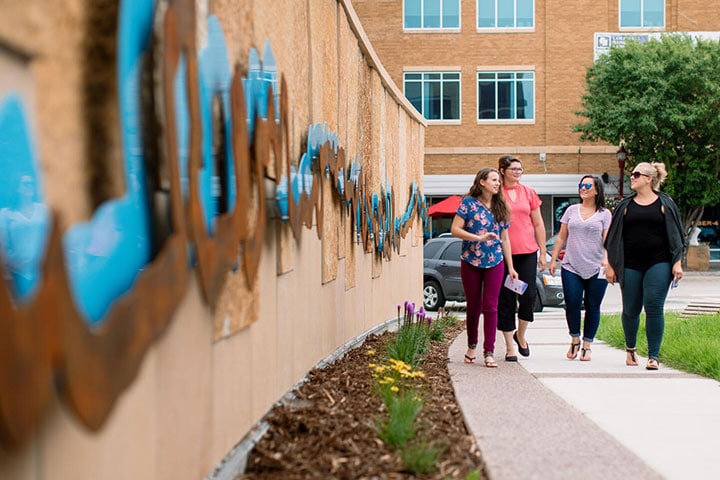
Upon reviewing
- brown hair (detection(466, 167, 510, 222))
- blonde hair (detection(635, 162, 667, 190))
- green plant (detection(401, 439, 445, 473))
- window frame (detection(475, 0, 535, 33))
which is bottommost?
green plant (detection(401, 439, 445, 473))

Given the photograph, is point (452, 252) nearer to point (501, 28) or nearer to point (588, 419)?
point (588, 419)

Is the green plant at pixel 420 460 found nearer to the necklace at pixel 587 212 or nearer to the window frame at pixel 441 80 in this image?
the necklace at pixel 587 212

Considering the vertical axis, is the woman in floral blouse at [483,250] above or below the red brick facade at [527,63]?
below

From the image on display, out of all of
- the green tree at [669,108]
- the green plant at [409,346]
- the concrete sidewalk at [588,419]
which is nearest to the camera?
the concrete sidewalk at [588,419]

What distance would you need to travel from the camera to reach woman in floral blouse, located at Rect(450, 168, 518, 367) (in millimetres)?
9039

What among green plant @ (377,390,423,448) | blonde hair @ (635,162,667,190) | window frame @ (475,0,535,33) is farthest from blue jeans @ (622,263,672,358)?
window frame @ (475,0,535,33)

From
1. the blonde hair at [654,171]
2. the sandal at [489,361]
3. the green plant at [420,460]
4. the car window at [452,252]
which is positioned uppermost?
the blonde hair at [654,171]

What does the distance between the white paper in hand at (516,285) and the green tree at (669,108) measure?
27.5 m

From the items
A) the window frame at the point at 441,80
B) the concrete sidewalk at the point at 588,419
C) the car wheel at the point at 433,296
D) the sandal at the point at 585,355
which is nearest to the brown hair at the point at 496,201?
the concrete sidewalk at the point at 588,419

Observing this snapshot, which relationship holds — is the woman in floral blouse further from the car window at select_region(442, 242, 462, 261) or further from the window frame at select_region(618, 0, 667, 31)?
the window frame at select_region(618, 0, 667, 31)

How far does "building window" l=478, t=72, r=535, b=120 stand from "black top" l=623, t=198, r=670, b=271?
99.2 ft

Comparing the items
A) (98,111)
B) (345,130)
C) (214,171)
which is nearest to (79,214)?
(98,111)

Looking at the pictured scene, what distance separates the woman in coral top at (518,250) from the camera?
9.53 meters

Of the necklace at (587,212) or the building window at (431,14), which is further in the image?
the building window at (431,14)
